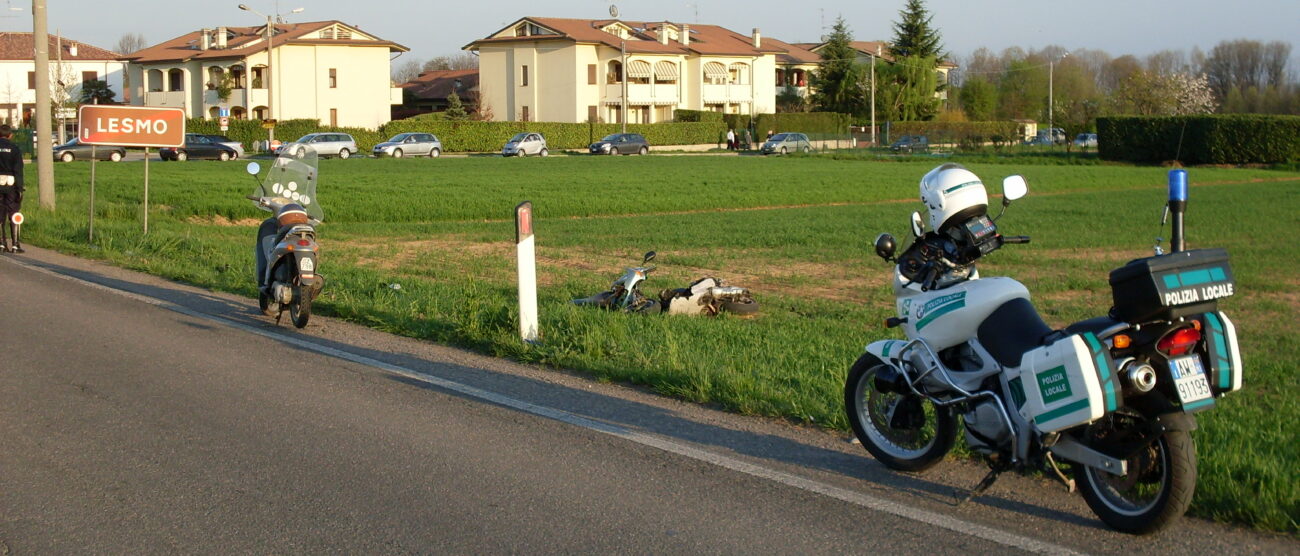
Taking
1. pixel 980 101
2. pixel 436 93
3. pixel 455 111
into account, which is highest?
pixel 436 93

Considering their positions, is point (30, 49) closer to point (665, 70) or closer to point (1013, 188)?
point (665, 70)

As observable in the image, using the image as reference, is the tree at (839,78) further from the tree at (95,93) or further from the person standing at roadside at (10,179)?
the person standing at roadside at (10,179)

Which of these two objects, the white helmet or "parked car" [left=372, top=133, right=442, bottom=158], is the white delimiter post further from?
"parked car" [left=372, top=133, right=442, bottom=158]

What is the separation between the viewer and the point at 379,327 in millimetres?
10469

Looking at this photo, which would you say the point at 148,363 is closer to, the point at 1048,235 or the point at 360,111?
the point at 1048,235

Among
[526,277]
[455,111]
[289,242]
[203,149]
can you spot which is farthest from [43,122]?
[455,111]

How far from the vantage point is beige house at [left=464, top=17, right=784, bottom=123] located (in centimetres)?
8819

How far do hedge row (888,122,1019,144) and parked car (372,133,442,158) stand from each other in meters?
28.0

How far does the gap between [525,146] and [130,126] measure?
47420 mm

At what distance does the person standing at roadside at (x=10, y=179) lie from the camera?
1661 centimetres

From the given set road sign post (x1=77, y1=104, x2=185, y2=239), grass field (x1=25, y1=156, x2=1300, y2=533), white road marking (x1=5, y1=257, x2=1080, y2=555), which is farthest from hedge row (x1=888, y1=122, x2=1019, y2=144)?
white road marking (x1=5, y1=257, x2=1080, y2=555)

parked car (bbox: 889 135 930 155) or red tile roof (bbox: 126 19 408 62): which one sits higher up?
red tile roof (bbox: 126 19 408 62)

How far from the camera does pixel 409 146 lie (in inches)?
2484

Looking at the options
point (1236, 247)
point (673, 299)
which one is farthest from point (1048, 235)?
point (673, 299)
